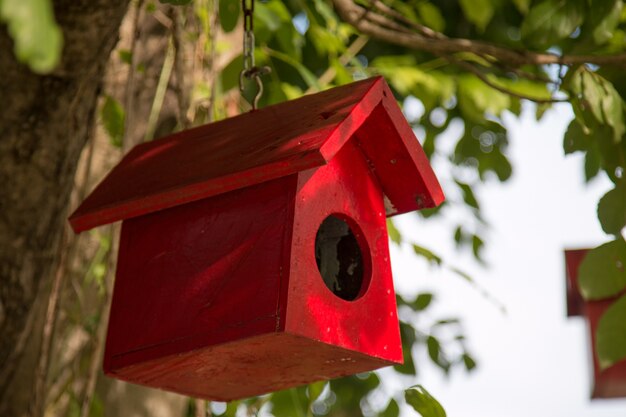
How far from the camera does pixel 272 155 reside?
1.66m

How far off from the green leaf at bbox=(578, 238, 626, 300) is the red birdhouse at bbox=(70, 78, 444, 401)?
0.31m

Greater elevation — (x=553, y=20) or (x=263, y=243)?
(x=553, y=20)

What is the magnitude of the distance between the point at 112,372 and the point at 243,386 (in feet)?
0.78

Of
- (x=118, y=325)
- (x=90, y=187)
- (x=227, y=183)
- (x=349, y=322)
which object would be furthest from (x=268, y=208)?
(x=90, y=187)

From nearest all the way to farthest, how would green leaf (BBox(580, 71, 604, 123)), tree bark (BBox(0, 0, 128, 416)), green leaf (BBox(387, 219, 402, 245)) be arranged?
tree bark (BBox(0, 0, 128, 416)), green leaf (BBox(580, 71, 604, 123)), green leaf (BBox(387, 219, 402, 245))

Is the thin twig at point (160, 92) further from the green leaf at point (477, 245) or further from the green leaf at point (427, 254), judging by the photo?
the green leaf at point (477, 245)

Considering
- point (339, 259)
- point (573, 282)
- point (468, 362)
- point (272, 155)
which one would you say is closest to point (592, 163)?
point (339, 259)

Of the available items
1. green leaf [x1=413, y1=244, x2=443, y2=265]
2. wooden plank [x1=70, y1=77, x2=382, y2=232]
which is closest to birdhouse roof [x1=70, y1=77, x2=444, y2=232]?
wooden plank [x1=70, y1=77, x2=382, y2=232]

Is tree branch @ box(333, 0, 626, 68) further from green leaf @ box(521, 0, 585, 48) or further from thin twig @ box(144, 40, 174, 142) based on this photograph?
thin twig @ box(144, 40, 174, 142)

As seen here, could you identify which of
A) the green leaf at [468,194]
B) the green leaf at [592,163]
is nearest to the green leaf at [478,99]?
the green leaf at [468,194]

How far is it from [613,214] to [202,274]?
0.78 meters

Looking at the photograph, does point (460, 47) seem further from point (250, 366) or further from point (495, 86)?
point (250, 366)

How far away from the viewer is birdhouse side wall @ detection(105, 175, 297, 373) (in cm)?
165

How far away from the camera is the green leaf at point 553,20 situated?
222 centimetres
